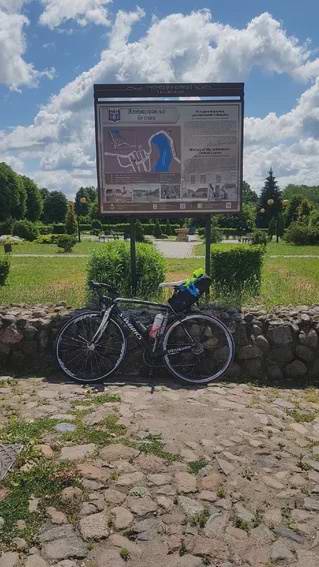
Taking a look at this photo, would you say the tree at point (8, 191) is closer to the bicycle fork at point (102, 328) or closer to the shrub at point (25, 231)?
the shrub at point (25, 231)

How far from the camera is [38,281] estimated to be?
12.6 metres

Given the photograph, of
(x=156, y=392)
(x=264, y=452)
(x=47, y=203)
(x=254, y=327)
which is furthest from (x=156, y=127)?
(x=47, y=203)

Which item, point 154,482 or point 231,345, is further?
point 231,345

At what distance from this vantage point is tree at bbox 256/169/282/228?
57594mm

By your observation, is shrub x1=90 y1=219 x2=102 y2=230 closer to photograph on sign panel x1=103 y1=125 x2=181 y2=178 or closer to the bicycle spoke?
photograph on sign panel x1=103 y1=125 x2=181 y2=178

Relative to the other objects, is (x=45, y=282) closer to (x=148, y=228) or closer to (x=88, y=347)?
(x=88, y=347)

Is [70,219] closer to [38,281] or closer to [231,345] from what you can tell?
[38,281]

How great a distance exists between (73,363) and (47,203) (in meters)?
74.8

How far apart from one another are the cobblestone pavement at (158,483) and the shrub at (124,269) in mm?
3508

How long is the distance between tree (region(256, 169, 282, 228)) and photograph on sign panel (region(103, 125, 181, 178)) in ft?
169

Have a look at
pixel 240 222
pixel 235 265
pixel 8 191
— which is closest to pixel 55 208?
pixel 8 191

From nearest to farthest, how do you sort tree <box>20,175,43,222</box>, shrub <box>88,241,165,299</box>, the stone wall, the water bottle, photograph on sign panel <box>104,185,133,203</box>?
the water bottle → the stone wall → photograph on sign panel <box>104,185,133,203</box> → shrub <box>88,241,165,299</box> → tree <box>20,175,43,222</box>

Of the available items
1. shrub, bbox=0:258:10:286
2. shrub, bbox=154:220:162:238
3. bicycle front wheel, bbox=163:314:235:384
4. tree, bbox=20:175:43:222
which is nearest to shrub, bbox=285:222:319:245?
shrub, bbox=154:220:162:238

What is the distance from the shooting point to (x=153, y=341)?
16.7 ft
